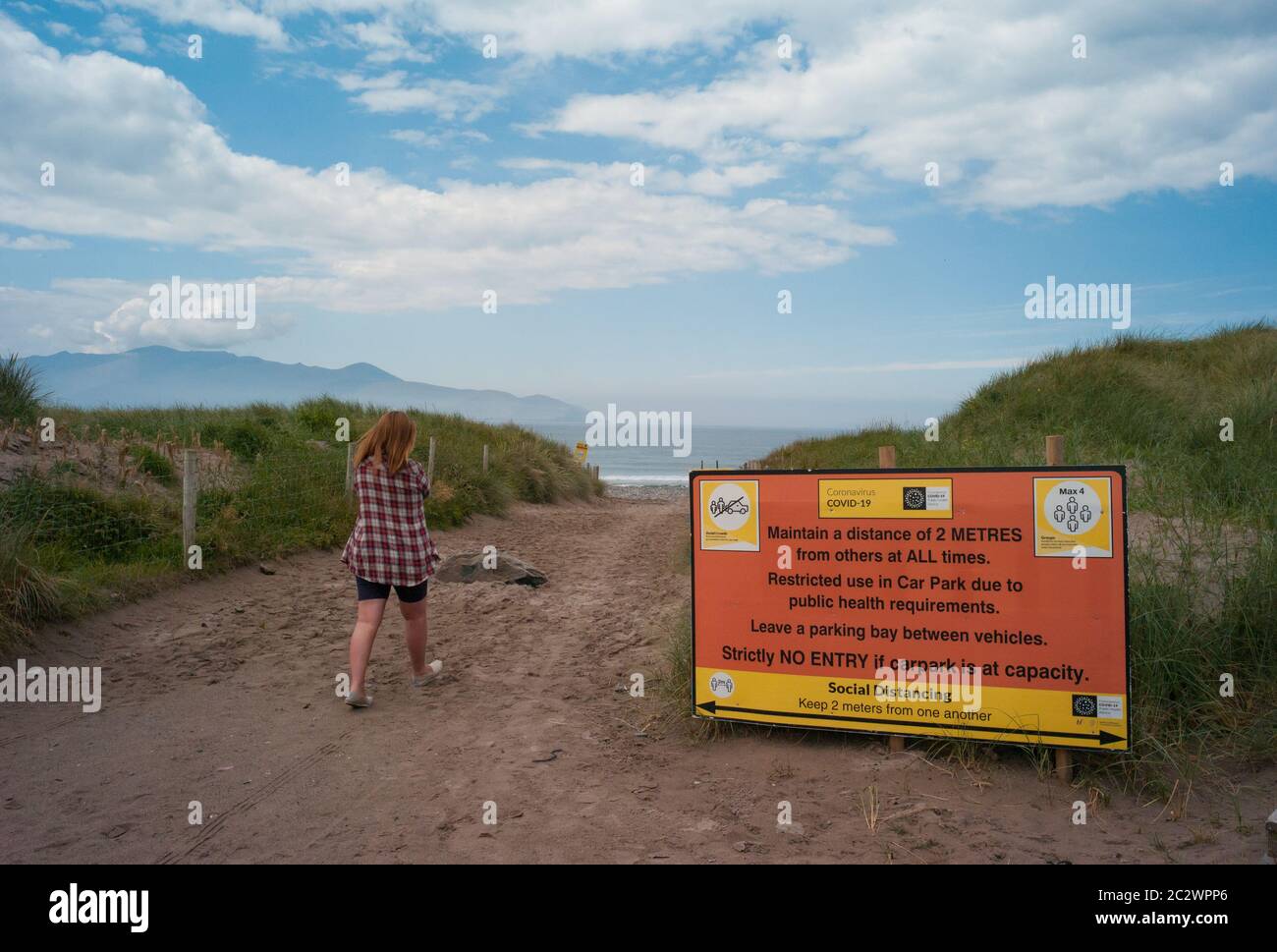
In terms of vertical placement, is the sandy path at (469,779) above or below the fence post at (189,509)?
below

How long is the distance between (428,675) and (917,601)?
143 inches

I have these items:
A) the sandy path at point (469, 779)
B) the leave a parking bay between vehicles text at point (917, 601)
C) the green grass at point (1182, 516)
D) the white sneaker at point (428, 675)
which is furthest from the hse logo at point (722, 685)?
the white sneaker at point (428, 675)

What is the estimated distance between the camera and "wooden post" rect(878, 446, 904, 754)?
15.5 ft

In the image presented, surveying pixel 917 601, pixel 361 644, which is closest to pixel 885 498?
pixel 917 601

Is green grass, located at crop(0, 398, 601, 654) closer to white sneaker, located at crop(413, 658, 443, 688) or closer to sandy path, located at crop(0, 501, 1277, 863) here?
sandy path, located at crop(0, 501, 1277, 863)

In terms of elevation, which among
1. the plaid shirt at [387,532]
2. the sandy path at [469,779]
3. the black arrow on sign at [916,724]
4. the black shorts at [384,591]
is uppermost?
the plaid shirt at [387,532]

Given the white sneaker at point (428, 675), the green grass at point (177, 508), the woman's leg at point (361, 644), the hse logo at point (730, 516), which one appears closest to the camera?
the hse logo at point (730, 516)

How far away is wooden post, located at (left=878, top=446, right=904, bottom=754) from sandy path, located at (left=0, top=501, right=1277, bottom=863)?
0.09 m

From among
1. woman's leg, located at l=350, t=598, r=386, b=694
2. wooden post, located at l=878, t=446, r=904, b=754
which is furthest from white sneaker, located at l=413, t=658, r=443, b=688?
wooden post, located at l=878, t=446, r=904, b=754

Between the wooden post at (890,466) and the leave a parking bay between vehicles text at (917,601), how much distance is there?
0.13 meters

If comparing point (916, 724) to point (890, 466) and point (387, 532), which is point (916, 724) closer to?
point (890, 466)

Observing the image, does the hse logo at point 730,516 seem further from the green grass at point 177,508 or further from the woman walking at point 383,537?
the green grass at point 177,508

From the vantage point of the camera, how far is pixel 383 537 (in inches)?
229

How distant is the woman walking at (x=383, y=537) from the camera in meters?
5.77
